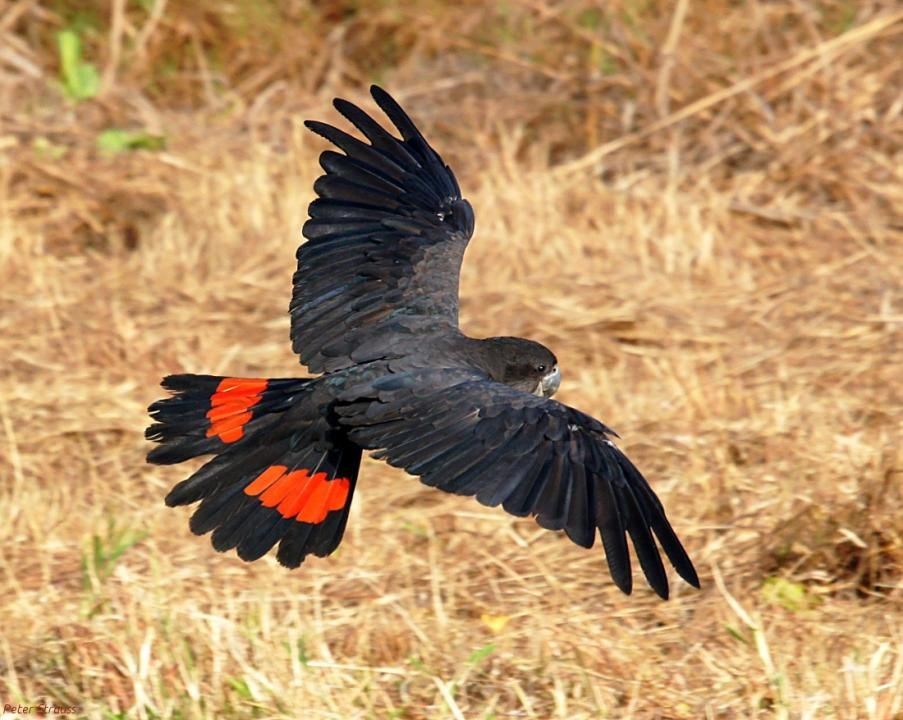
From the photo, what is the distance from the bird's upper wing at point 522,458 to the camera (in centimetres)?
376

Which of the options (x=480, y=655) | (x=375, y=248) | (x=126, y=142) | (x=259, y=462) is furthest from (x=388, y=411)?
(x=126, y=142)

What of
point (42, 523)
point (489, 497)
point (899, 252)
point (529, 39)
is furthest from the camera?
point (529, 39)

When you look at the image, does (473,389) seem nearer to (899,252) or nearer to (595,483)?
(595,483)

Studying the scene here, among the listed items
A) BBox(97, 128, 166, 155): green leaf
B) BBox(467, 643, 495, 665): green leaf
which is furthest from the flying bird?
BBox(97, 128, 166, 155): green leaf

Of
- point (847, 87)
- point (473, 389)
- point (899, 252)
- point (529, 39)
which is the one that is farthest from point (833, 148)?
point (473, 389)

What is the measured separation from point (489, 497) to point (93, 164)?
5041mm

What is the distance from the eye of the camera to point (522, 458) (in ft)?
12.9

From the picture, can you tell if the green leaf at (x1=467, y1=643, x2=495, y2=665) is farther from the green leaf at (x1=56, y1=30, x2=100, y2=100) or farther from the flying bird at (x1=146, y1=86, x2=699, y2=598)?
the green leaf at (x1=56, y1=30, x2=100, y2=100)

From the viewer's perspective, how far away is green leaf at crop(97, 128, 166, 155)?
8.42 meters

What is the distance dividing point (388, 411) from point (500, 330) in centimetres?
273

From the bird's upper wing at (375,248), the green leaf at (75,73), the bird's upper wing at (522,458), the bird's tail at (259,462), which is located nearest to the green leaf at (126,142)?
the green leaf at (75,73)

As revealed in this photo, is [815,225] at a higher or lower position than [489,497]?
higher

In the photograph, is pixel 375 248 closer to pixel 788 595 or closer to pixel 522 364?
pixel 522 364

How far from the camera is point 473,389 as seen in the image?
14.0 feet
